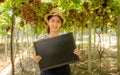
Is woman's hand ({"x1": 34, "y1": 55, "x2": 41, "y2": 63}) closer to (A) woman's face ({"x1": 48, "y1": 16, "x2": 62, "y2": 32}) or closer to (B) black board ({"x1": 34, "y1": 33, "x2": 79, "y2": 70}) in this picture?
(B) black board ({"x1": 34, "y1": 33, "x2": 79, "y2": 70})

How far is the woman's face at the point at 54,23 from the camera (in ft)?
11.3

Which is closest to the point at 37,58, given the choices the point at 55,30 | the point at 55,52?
the point at 55,52

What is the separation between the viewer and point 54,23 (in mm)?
3475

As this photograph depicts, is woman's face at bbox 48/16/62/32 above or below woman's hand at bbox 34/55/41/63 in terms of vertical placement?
above

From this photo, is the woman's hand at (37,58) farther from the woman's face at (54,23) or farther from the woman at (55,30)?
the woman's face at (54,23)

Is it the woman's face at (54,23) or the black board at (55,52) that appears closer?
the black board at (55,52)

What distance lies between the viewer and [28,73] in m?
12.7

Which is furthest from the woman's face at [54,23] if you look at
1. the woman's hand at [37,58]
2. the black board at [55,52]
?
the woman's hand at [37,58]

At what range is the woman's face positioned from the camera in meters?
3.46

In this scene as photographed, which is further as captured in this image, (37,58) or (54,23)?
(54,23)

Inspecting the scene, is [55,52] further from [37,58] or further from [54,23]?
[54,23]

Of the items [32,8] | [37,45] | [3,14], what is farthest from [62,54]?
[3,14]

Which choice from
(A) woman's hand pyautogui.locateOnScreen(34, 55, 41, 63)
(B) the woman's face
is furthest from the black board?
(B) the woman's face

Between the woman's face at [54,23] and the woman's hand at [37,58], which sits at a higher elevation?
the woman's face at [54,23]
